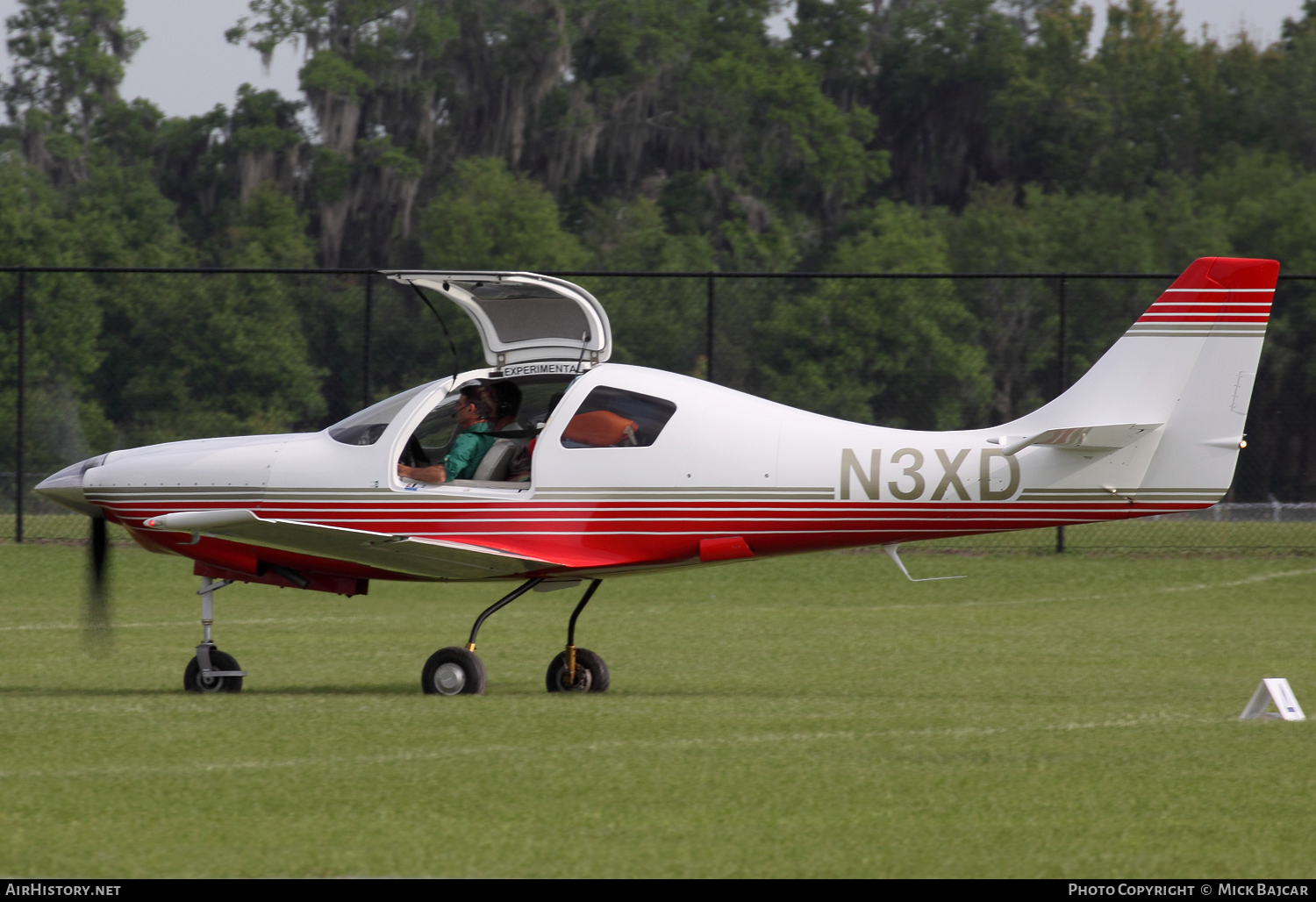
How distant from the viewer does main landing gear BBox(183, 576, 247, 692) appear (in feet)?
33.7

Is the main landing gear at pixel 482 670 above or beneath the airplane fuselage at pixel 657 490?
beneath

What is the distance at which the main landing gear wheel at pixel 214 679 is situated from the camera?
10.3 metres

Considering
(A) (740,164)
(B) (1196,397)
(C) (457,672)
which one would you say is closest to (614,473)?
(C) (457,672)

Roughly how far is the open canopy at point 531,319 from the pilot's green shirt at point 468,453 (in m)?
0.58

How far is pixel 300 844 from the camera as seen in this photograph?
611 cm

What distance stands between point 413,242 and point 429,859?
59899mm

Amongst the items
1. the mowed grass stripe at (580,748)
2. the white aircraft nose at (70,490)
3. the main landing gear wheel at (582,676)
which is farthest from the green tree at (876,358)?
the mowed grass stripe at (580,748)

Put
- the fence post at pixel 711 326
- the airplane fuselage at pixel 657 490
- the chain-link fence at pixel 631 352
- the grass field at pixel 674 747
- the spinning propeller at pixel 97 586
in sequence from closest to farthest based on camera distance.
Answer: the grass field at pixel 674 747, the airplane fuselage at pixel 657 490, the spinning propeller at pixel 97 586, the fence post at pixel 711 326, the chain-link fence at pixel 631 352

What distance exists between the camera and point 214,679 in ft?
33.7

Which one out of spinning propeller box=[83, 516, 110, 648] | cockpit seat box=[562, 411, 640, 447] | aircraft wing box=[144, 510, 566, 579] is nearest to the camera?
aircraft wing box=[144, 510, 566, 579]

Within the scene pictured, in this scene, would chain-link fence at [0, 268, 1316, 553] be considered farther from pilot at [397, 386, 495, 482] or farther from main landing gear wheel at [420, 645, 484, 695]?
main landing gear wheel at [420, 645, 484, 695]

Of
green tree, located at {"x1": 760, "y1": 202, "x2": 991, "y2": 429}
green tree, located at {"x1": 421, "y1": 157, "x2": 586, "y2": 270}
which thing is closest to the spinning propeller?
green tree, located at {"x1": 760, "y1": 202, "x2": 991, "y2": 429}

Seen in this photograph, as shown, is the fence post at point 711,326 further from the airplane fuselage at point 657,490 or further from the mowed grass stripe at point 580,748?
the mowed grass stripe at point 580,748

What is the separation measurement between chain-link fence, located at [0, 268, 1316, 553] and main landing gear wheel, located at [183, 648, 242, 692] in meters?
16.4
